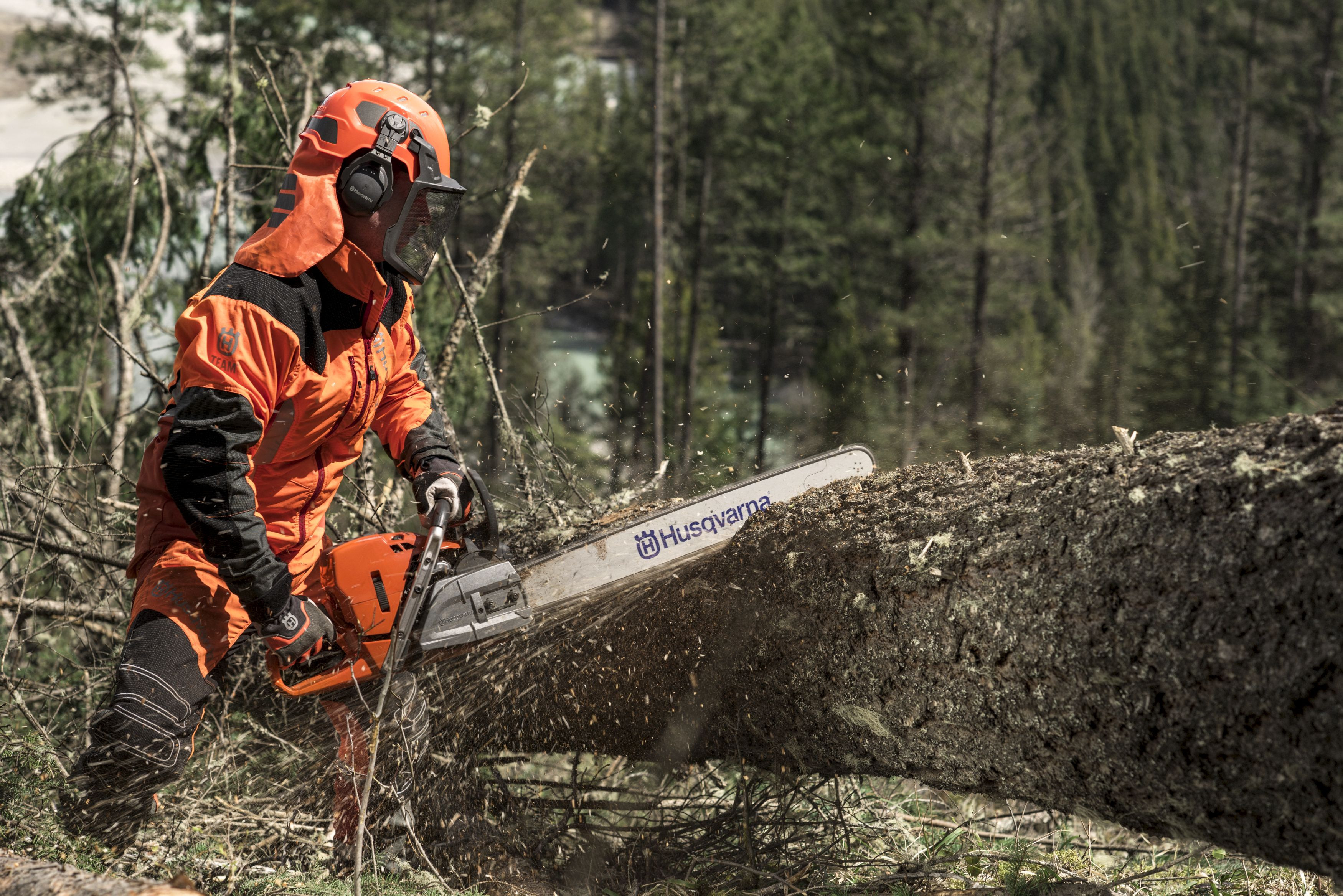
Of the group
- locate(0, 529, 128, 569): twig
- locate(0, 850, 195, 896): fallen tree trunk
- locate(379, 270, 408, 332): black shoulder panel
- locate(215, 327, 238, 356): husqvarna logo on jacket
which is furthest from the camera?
locate(0, 529, 128, 569): twig

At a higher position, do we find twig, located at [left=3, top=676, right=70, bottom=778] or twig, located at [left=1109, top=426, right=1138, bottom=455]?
twig, located at [left=1109, top=426, right=1138, bottom=455]

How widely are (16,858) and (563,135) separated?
31.0m

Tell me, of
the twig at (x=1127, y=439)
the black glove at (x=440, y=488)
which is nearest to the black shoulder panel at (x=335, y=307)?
the black glove at (x=440, y=488)

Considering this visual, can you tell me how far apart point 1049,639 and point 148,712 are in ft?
7.15

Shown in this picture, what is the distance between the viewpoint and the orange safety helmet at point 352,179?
2416 millimetres

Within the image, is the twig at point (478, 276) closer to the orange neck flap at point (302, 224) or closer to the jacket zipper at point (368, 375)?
the jacket zipper at point (368, 375)

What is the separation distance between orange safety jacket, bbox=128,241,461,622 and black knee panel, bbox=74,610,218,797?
22cm

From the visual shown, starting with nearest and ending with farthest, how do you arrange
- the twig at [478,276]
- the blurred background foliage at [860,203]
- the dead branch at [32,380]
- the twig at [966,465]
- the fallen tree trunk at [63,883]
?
the fallen tree trunk at [63,883] < the twig at [966,465] < the twig at [478,276] < the dead branch at [32,380] < the blurred background foliage at [860,203]

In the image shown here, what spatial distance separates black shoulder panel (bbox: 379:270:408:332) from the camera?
2.79 m

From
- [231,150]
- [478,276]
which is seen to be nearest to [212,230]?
[231,150]

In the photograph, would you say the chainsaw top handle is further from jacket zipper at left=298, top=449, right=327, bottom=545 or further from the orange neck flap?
the orange neck flap

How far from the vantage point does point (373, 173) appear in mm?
2484

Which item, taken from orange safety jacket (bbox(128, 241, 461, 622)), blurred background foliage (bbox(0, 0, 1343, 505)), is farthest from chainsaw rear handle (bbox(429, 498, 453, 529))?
blurred background foliage (bbox(0, 0, 1343, 505))

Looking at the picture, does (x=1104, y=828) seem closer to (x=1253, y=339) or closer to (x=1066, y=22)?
(x=1253, y=339)
